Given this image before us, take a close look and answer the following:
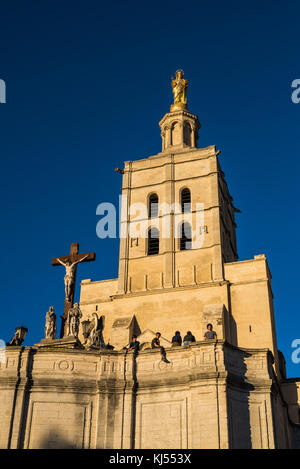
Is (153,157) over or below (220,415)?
over

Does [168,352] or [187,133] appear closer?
[168,352]

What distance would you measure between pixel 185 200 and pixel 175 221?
2328 mm

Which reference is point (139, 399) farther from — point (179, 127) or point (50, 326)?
point (179, 127)

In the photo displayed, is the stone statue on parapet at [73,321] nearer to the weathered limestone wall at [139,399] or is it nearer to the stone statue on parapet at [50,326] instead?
the stone statue on parapet at [50,326]

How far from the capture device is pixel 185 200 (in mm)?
45875

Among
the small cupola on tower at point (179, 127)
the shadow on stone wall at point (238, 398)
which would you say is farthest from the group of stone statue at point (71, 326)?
the small cupola on tower at point (179, 127)

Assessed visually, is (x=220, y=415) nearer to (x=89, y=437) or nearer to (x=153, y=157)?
(x=89, y=437)

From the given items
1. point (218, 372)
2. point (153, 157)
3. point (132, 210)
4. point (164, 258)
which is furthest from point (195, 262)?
point (218, 372)

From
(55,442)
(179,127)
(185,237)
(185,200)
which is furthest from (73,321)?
(179,127)

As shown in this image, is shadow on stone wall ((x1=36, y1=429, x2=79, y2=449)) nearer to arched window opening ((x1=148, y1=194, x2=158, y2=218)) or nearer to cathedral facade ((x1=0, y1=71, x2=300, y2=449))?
cathedral facade ((x1=0, y1=71, x2=300, y2=449))

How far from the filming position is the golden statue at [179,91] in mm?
54625

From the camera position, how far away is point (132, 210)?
46500mm
